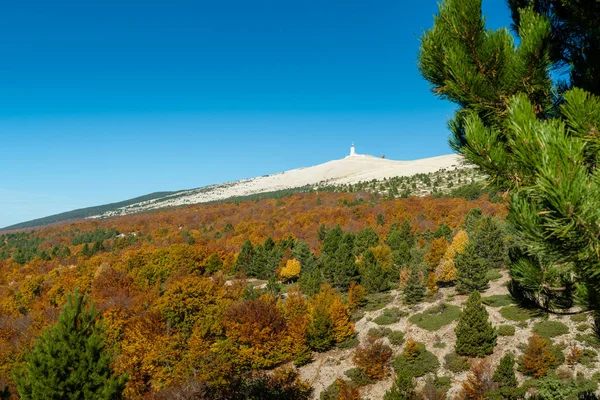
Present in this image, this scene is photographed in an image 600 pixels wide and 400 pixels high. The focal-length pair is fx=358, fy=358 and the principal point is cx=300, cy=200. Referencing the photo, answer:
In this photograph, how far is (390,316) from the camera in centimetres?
3697

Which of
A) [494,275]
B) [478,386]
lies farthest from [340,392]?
[494,275]

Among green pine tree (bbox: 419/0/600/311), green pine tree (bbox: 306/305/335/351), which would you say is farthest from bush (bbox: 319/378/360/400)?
green pine tree (bbox: 419/0/600/311)

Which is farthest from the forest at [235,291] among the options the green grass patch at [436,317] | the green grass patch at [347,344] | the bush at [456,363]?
the bush at [456,363]

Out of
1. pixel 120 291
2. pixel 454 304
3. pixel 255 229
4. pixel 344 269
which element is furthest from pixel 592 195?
pixel 255 229

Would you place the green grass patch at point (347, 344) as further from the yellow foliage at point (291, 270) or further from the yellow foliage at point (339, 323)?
the yellow foliage at point (291, 270)

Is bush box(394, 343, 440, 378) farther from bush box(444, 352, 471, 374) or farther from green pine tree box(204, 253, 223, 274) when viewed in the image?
green pine tree box(204, 253, 223, 274)

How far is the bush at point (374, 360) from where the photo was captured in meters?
27.5

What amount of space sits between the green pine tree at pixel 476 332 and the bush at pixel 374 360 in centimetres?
586

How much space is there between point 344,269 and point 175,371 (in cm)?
2443

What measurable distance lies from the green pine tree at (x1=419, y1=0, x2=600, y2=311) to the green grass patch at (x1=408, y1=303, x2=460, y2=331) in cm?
3050

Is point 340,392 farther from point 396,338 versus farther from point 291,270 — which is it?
point 291,270

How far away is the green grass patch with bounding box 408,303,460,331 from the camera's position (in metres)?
33.1

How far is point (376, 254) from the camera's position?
51469mm

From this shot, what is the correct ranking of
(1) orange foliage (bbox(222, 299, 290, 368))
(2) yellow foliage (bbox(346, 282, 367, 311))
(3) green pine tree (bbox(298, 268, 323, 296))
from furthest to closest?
1. (3) green pine tree (bbox(298, 268, 323, 296))
2. (2) yellow foliage (bbox(346, 282, 367, 311))
3. (1) orange foliage (bbox(222, 299, 290, 368))
